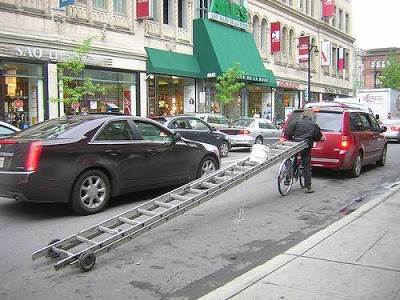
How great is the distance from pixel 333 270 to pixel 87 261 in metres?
2.55

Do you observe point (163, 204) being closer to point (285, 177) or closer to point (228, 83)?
point (285, 177)

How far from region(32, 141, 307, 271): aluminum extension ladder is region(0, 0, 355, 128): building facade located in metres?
7.04

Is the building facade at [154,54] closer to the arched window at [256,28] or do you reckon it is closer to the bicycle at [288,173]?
the arched window at [256,28]

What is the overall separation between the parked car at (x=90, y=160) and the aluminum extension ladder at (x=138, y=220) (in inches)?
51.5

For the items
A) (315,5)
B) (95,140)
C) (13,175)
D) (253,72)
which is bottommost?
(13,175)

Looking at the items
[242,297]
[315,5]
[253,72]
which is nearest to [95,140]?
[242,297]

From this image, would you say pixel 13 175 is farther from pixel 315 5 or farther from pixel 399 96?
pixel 315 5

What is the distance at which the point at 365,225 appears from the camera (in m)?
6.48

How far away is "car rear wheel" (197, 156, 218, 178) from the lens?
9.39 metres

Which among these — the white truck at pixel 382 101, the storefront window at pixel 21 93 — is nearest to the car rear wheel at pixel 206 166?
the storefront window at pixel 21 93

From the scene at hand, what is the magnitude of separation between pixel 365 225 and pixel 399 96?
30949 mm

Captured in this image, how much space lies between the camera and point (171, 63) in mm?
25062

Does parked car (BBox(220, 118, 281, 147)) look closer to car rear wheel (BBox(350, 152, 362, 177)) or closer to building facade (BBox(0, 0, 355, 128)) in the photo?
building facade (BBox(0, 0, 355, 128))

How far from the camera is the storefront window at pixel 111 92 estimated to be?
69.7ft
